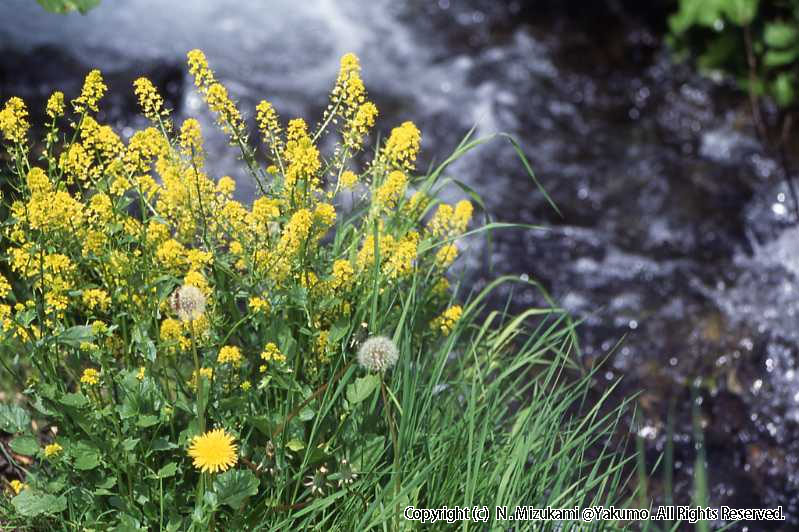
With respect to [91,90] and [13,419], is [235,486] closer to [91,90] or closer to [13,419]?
[13,419]

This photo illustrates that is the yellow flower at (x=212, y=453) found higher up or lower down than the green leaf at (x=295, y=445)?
lower down

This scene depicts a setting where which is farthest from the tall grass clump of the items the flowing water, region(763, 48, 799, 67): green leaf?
region(763, 48, 799, 67): green leaf

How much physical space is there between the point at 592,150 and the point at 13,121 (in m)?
4.32

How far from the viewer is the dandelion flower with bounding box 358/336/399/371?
1.85 meters

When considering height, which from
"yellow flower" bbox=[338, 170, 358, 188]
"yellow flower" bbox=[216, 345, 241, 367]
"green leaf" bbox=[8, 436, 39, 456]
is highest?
"yellow flower" bbox=[338, 170, 358, 188]

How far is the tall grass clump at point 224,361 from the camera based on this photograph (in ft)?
6.57

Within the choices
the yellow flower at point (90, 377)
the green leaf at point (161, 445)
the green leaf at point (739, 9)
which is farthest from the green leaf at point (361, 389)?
the green leaf at point (739, 9)

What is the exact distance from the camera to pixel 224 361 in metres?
2.03

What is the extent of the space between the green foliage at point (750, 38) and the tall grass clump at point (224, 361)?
3.91 m

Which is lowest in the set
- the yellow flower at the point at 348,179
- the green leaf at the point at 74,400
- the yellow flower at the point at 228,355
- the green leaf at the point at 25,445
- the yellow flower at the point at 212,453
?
the yellow flower at the point at 212,453

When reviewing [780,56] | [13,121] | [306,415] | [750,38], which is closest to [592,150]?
[750,38]

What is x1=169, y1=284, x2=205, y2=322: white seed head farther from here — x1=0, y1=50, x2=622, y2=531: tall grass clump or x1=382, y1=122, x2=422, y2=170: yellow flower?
x1=382, y1=122, x2=422, y2=170: yellow flower

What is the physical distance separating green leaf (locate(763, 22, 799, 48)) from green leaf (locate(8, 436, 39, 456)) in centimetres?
504

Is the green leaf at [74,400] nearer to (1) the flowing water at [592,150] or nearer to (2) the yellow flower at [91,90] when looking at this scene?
(2) the yellow flower at [91,90]
